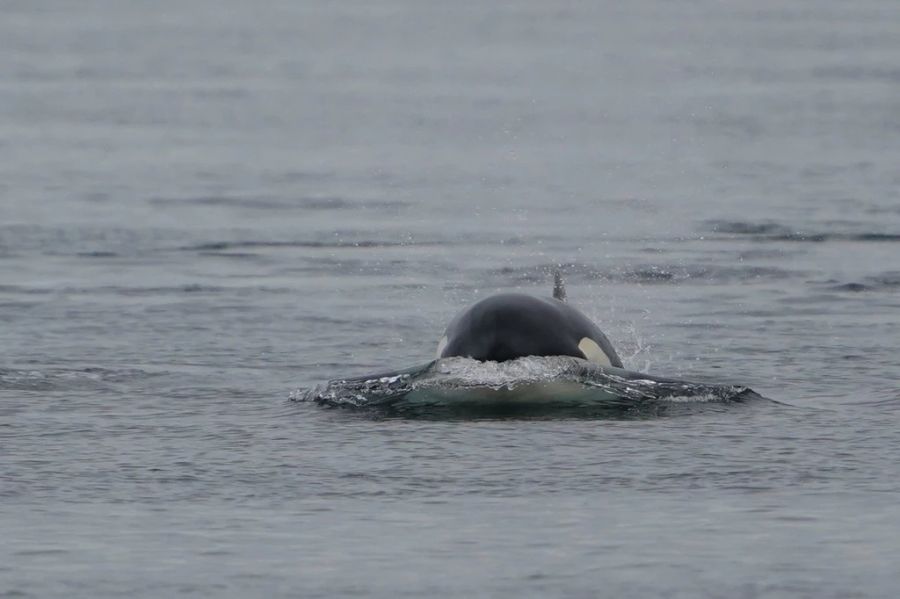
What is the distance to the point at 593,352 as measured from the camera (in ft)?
51.9

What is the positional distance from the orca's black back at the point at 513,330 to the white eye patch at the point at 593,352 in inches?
1.7

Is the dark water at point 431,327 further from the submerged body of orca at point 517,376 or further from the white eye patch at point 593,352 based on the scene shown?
the white eye patch at point 593,352

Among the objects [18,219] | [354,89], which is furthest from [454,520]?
[354,89]

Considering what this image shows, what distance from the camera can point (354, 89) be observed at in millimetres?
54250

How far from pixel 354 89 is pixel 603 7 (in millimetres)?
61706

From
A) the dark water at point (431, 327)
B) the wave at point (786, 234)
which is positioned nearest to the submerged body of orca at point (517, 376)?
the dark water at point (431, 327)

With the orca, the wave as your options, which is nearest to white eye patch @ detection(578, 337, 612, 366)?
the orca

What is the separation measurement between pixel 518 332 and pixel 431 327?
5.10m

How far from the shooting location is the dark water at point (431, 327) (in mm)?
11414

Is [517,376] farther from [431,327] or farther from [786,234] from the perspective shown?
[786,234]

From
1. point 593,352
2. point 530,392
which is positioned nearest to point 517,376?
point 530,392

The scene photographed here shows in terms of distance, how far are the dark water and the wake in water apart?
10.9 inches

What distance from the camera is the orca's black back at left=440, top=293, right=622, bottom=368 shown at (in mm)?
15203

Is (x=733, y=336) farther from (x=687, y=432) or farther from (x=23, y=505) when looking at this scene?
(x=23, y=505)
